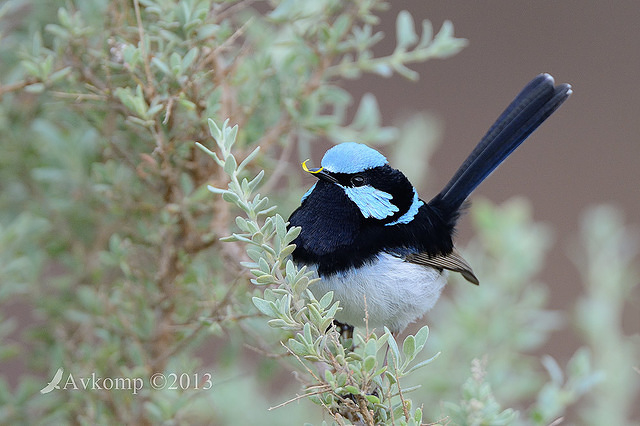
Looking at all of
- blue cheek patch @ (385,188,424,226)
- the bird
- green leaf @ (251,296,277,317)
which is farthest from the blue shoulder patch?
green leaf @ (251,296,277,317)

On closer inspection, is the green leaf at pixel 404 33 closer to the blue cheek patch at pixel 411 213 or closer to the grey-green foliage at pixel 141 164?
the grey-green foliage at pixel 141 164

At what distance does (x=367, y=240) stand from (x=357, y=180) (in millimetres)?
141

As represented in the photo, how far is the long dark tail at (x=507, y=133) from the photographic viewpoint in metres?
1.95

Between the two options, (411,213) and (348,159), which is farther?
(411,213)

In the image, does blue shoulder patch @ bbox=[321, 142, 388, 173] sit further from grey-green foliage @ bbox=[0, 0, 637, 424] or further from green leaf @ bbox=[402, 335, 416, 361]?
green leaf @ bbox=[402, 335, 416, 361]

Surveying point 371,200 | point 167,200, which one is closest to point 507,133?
point 371,200

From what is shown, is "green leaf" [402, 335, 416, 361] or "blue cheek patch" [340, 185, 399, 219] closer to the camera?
"green leaf" [402, 335, 416, 361]

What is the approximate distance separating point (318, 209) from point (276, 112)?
0.32 m

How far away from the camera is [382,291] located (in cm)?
165

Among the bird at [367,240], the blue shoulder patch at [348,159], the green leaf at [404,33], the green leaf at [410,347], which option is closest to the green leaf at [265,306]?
the green leaf at [410,347]

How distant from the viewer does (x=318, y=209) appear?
1.65m

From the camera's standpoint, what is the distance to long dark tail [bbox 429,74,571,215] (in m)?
1.95

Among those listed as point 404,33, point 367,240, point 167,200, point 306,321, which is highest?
point 404,33

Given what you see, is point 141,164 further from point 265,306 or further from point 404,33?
point 404,33
